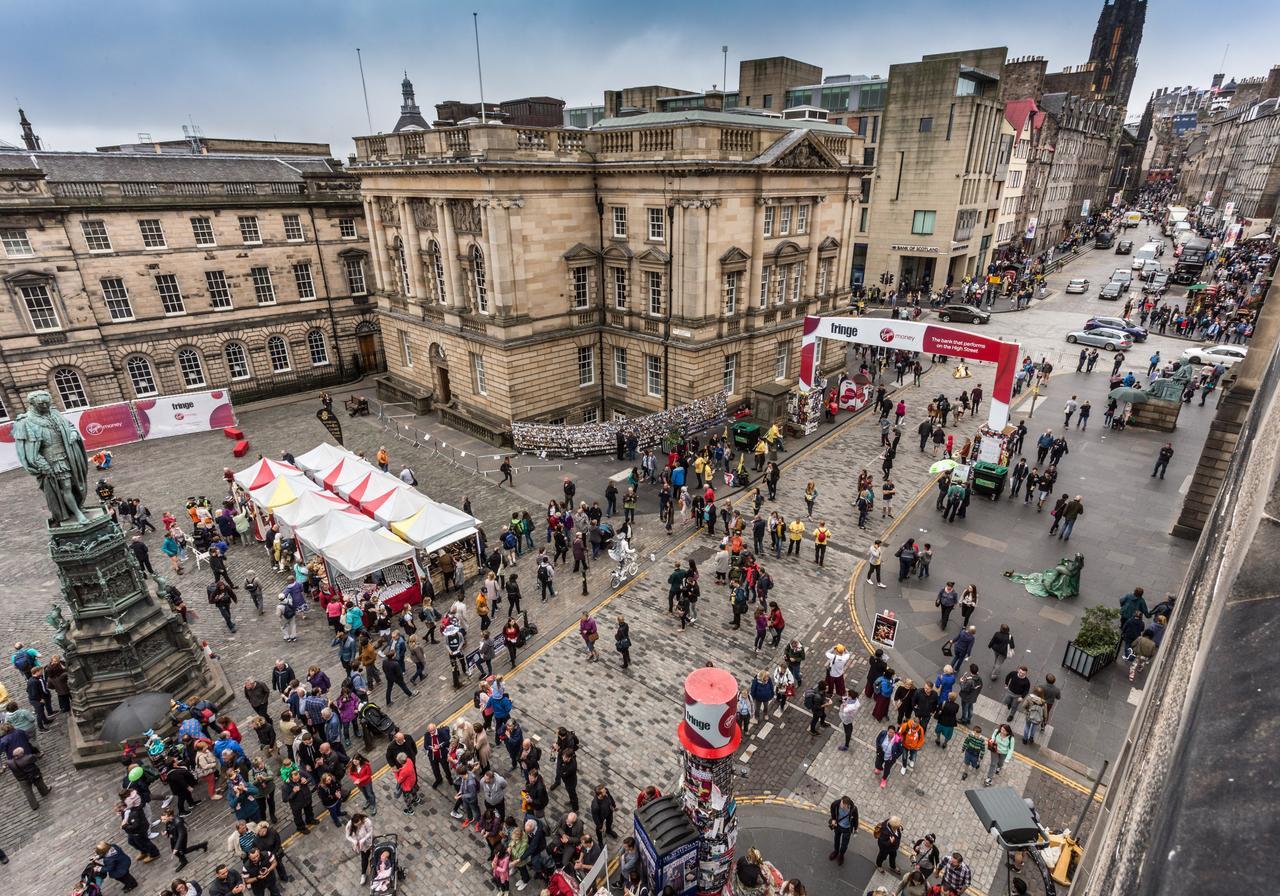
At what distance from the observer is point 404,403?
3812 centimetres

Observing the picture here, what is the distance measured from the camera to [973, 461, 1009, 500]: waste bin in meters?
25.2

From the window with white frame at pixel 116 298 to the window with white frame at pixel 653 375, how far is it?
25.9m

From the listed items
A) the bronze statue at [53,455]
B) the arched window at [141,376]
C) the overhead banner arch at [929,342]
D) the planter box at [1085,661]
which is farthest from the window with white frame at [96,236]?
the planter box at [1085,661]

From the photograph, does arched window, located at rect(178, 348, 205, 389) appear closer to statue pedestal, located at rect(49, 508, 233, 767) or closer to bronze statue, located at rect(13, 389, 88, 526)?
statue pedestal, located at rect(49, 508, 233, 767)

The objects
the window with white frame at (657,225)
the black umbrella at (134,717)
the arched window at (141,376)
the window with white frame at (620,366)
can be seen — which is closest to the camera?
the black umbrella at (134,717)

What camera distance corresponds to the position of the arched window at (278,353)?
39125mm

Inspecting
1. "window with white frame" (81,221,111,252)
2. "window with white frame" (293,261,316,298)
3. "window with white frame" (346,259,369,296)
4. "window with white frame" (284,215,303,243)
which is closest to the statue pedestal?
"window with white frame" (81,221,111,252)

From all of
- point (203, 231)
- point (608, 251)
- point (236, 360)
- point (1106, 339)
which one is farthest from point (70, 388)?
point (1106, 339)

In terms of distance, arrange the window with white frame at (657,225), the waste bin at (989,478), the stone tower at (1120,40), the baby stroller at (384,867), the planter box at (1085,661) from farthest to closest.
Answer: the stone tower at (1120,40) < the window with white frame at (657,225) < the waste bin at (989,478) < the planter box at (1085,661) < the baby stroller at (384,867)

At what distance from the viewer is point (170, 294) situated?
35250mm

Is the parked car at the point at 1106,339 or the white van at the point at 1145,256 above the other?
the white van at the point at 1145,256

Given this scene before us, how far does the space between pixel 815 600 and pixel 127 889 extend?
16.7m

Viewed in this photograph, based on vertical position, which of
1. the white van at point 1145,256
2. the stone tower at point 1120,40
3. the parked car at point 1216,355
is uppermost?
the stone tower at point 1120,40

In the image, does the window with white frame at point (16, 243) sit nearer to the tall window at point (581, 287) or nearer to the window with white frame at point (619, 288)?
the tall window at point (581, 287)
